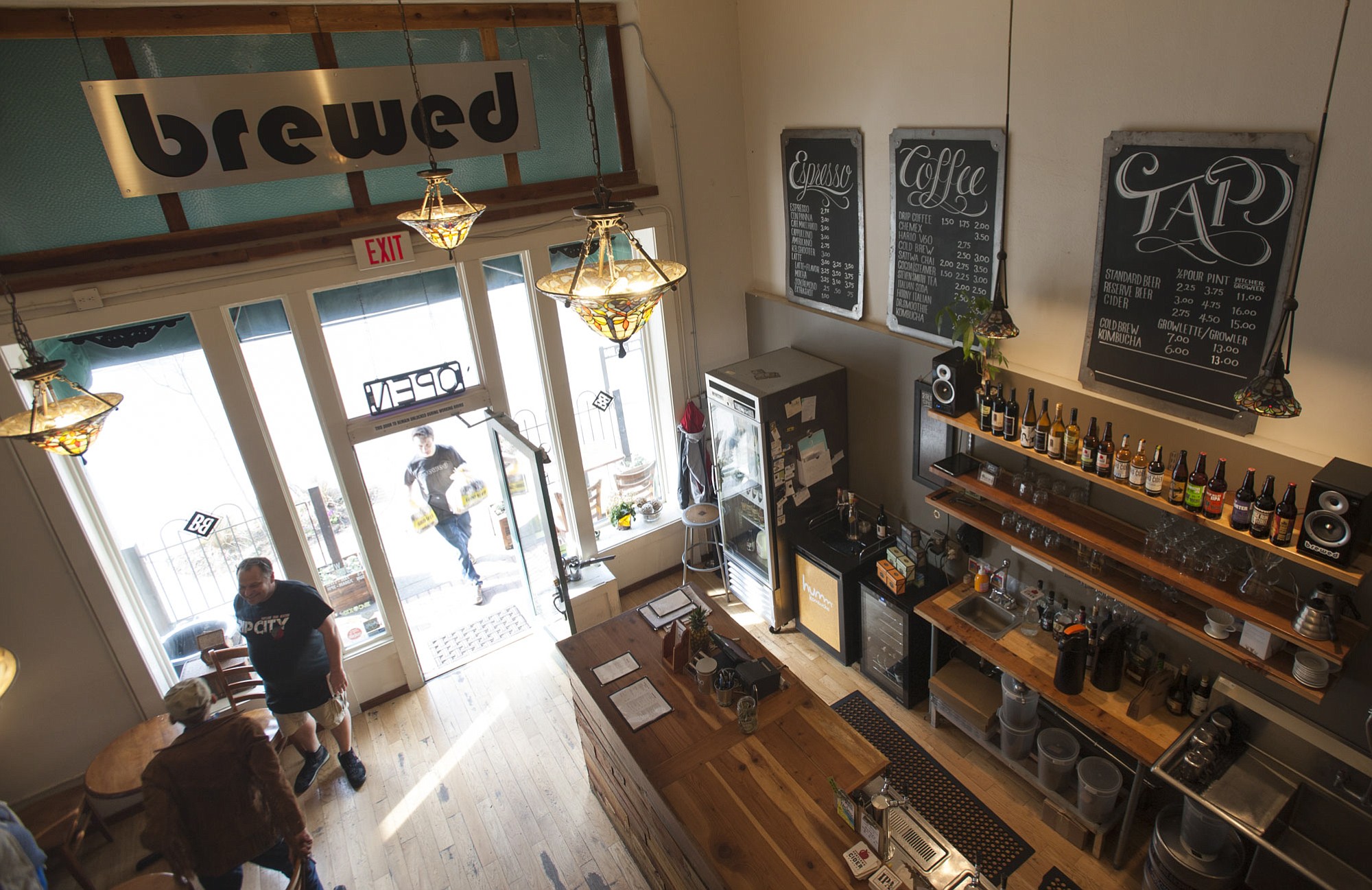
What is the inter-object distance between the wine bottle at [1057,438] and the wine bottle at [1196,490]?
1.88ft

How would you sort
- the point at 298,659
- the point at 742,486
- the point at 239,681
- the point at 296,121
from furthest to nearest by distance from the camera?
the point at 742,486 < the point at 239,681 < the point at 298,659 < the point at 296,121

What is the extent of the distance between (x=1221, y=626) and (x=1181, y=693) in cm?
56

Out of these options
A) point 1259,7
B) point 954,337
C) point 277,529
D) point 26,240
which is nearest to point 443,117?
point 26,240

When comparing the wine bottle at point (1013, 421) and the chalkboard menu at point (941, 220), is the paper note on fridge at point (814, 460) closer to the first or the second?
the chalkboard menu at point (941, 220)

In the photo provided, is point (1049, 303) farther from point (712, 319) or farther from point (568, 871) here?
point (568, 871)

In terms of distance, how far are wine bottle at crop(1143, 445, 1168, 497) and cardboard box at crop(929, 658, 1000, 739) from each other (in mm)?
1659

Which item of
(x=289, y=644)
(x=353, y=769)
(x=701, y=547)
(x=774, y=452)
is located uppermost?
(x=774, y=452)

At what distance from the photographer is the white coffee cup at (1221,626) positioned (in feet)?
10.5

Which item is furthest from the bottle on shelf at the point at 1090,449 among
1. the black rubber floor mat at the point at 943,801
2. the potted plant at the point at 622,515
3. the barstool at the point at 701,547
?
the potted plant at the point at 622,515

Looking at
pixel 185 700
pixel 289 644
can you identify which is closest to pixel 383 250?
pixel 289 644

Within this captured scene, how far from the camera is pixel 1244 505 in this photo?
2.90 metres

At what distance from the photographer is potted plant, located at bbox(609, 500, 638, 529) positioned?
19.9 ft

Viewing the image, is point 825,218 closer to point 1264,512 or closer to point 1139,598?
point 1139,598

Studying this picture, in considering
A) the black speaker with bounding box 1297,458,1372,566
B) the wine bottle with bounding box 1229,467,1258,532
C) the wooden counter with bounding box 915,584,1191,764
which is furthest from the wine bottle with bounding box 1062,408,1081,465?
the wooden counter with bounding box 915,584,1191,764
